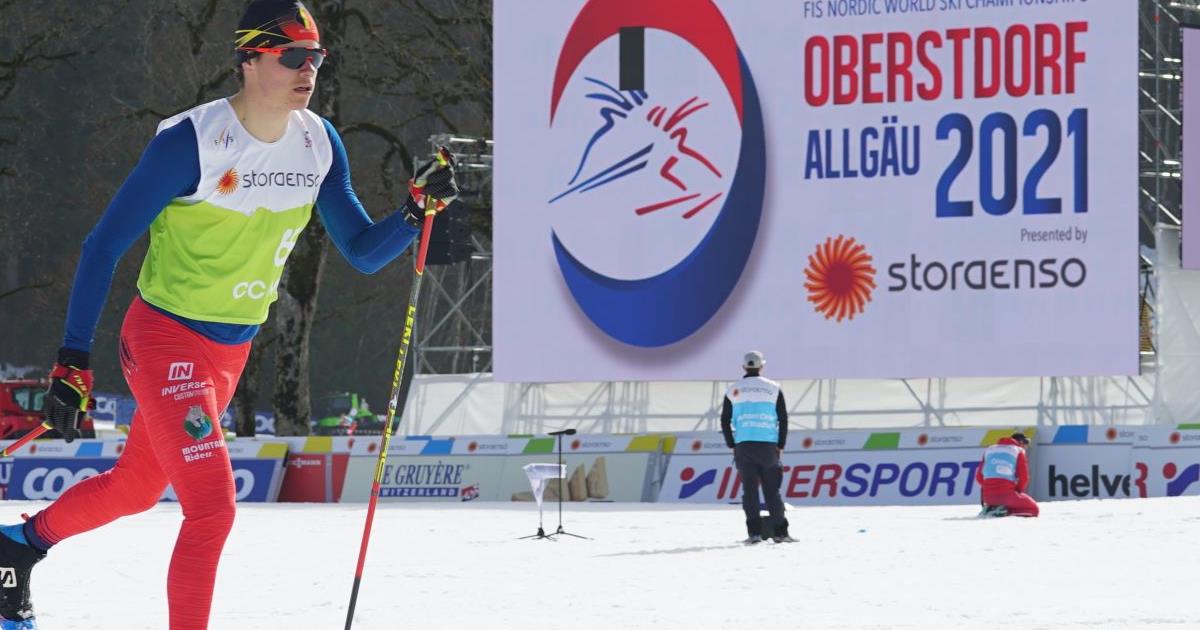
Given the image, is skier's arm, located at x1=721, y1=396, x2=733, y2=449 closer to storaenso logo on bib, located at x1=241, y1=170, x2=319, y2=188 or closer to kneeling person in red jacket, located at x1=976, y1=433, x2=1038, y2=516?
kneeling person in red jacket, located at x1=976, y1=433, x2=1038, y2=516

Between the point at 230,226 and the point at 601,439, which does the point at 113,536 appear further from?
the point at 230,226

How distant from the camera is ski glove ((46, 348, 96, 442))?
5570 millimetres

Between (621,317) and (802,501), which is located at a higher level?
(621,317)

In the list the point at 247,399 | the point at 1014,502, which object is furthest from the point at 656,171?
the point at 247,399

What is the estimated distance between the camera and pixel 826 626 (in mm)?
8039

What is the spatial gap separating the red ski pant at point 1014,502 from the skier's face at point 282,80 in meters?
12.4

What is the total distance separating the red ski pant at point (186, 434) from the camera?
567 centimetres

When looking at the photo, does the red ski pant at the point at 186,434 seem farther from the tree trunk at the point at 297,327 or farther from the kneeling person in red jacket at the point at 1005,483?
the tree trunk at the point at 297,327

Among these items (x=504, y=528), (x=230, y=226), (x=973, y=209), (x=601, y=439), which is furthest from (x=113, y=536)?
(x=973, y=209)

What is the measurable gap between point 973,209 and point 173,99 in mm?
20643

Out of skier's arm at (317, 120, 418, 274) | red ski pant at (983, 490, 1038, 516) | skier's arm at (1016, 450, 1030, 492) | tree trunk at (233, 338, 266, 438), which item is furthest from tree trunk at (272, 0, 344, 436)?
skier's arm at (317, 120, 418, 274)

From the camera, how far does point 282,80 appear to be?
5988mm

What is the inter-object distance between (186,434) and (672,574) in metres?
5.94

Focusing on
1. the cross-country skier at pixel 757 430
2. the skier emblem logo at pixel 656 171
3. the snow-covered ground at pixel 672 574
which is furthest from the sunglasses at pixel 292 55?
the skier emblem logo at pixel 656 171
